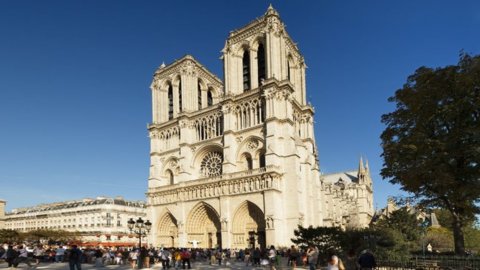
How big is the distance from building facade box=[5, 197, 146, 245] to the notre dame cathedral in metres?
30.4

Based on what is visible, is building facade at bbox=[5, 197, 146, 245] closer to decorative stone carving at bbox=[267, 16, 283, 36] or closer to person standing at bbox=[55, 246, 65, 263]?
person standing at bbox=[55, 246, 65, 263]

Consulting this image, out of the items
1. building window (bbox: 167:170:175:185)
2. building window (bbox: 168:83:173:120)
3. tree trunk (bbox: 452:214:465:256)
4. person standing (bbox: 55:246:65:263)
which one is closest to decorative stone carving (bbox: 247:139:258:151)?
building window (bbox: 167:170:175:185)

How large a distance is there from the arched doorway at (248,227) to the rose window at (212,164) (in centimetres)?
618

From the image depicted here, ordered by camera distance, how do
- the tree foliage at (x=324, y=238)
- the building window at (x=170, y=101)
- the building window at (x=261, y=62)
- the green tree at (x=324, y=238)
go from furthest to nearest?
1. the building window at (x=170, y=101)
2. the building window at (x=261, y=62)
3. the tree foliage at (x=324, y=238)
4. the green tree at (x=324, y=238)

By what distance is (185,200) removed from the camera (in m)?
42.3

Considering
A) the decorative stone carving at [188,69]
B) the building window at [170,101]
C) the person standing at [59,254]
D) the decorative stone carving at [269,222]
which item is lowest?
the person standing at [59,254]

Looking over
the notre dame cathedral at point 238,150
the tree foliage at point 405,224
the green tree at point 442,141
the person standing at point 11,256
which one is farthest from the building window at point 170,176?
the green tree at point 442,141

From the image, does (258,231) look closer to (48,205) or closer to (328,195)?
(328,195)

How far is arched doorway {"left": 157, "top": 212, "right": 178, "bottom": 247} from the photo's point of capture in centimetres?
4422

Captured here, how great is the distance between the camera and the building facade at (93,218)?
2817 inches

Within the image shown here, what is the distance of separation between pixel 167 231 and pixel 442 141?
108ft

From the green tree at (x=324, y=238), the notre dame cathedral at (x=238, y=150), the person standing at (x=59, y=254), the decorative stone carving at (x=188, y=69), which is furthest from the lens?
the decorative stone carving at (x=188, y=69)

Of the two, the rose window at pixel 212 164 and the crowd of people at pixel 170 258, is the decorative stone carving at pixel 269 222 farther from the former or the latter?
the rose window at pixel 212 164

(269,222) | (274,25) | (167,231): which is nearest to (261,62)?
(274,25)
